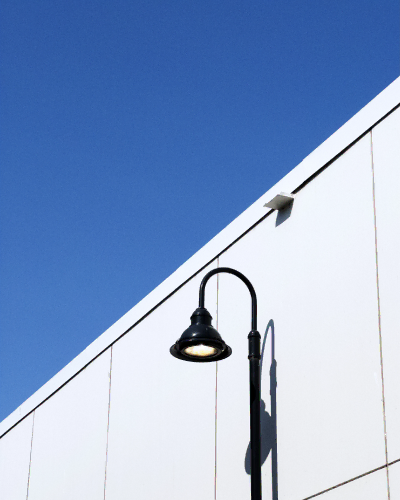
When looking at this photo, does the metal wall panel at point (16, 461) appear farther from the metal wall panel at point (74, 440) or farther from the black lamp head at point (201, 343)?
the black lamp head at point (201, 343)

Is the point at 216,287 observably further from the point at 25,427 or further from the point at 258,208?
the point at 25,427

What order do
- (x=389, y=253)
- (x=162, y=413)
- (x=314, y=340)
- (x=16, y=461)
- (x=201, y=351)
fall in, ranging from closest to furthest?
(x=389, y=253) → (x=201, y=351) → (x=314, y=340) → (x=162, y=413) → (x=16, y=461)

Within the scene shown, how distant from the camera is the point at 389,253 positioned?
8.80 metres

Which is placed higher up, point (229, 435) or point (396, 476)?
point (229, 435)

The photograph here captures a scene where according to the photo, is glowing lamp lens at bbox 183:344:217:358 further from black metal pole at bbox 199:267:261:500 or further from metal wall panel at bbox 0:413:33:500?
metal wall panel at bbox 0:413:33:500

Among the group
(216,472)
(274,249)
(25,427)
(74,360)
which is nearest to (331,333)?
(274,249)

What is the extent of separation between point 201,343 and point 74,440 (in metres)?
5.64

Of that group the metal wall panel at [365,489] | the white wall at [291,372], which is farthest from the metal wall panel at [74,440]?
the metal wall panel at [365,489]

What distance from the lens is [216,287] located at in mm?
11555

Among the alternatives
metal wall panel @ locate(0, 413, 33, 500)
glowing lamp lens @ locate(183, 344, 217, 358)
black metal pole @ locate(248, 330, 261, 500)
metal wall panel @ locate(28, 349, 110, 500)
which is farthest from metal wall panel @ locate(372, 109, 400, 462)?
metal wall panel @ locate(0, 413, 33, 500)

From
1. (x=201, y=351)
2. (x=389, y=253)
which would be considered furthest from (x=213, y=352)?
(x=389, y=253)

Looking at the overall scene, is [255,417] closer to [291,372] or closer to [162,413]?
[291,372]

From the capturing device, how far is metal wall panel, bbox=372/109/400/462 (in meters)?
8.20

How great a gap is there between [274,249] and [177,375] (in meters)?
2.24
